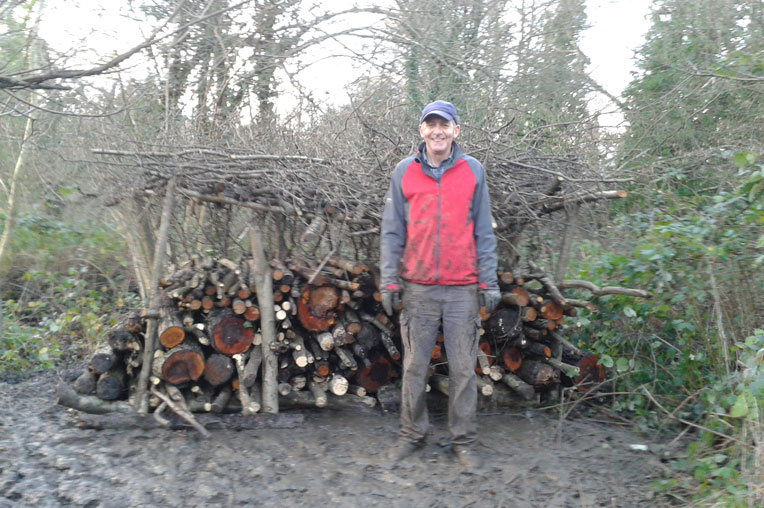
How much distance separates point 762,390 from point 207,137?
4.60 meters

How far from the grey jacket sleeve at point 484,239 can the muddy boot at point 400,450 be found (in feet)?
4.00

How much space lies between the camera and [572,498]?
3945 millimetres

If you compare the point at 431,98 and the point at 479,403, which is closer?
the point at 479,403

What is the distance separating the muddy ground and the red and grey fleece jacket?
1230 millimetres

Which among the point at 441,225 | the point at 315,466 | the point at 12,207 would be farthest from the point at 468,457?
the point at 12,207

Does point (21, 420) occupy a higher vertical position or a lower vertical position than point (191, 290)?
lower

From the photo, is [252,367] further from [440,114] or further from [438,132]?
[440,114]

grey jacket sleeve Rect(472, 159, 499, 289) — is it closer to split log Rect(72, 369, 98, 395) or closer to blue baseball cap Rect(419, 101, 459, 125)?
blue baseball cap Rect(419, 101, 459, 125)

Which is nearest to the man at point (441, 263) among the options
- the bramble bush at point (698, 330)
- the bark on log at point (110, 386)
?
the bramble bush at point (698, 330)

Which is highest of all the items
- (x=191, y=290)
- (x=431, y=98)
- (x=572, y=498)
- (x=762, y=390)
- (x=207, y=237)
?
(x=431, y=98)

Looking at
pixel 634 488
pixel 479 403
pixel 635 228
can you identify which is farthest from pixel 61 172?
pixel 634 488

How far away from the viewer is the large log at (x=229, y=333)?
16.6ft

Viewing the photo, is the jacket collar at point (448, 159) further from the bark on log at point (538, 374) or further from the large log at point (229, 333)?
the bark on log at point (538, 374)

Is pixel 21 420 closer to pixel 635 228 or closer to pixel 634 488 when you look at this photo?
pixel 634 488
